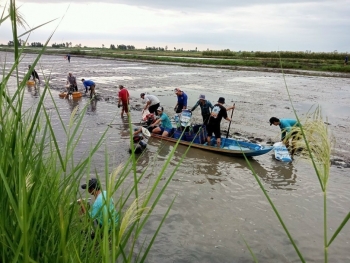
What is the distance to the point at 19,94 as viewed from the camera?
5.58 feet

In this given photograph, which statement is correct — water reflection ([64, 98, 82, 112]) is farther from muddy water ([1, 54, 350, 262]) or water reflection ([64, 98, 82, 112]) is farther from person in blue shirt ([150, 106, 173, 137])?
person in blue shirt ([150, 106, 173, 137])

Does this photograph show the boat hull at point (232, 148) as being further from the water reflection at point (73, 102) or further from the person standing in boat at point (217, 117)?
the water reflection at point (73, 102)

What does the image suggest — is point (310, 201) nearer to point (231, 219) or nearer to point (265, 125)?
point (231, 219)

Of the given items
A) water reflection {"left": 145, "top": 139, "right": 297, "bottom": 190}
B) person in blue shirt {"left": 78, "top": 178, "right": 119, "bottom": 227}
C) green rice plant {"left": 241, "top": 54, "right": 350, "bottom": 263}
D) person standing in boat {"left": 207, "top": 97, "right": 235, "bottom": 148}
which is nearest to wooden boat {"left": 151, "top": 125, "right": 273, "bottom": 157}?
water reflection {"left": 145, "top": 139, "right": 297, "bottom": 190}

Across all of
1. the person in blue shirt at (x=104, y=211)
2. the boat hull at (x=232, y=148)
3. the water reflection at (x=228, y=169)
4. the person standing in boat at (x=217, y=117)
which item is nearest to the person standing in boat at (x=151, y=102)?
the boat hull at (x=232, y=148)

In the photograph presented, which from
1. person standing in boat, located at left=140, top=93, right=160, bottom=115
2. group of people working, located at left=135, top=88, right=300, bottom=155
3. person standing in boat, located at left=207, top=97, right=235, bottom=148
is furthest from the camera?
person standing in boat, located at left=140, top=93, right=160, bottom=115

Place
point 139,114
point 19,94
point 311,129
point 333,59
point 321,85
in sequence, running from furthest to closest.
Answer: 1. point 333,59
2. point 321,85
3. point 139,114
4. point 19,94
5. point 311,129

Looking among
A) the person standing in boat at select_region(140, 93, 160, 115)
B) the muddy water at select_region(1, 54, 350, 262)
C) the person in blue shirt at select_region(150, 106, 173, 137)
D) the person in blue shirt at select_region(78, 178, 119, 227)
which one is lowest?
the muddy water at select_region(1, 54, 350, 262)

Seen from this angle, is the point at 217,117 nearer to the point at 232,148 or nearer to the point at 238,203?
the point at 232,148

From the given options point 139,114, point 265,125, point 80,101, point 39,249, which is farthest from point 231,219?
point 80,101

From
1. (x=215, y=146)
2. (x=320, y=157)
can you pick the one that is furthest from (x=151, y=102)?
(x=320, y=157)

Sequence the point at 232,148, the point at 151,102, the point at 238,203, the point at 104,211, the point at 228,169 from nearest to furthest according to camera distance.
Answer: the point at 104,211
the point at 238,203
the point at 228,169
the point at 232,148
the point at 151,102

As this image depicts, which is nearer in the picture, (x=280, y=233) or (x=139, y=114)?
(x=280, y=233)

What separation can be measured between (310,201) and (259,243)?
2484 mm
